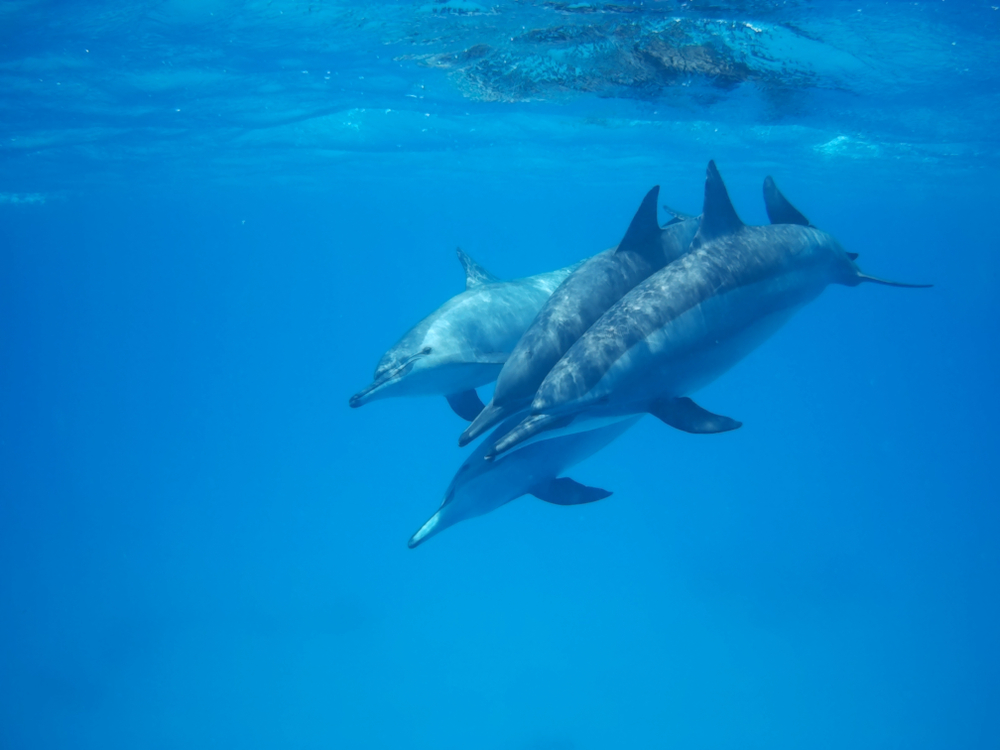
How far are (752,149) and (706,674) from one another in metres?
19.6

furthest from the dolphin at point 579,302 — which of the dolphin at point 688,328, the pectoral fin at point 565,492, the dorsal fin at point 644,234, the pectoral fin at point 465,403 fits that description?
the pectoral fin at point 565,492

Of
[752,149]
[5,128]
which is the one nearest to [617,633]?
[752,149]

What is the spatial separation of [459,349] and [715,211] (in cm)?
269

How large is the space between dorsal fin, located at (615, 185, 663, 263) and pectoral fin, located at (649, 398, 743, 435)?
139 centimetres

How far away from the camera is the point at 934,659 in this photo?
82.5 ft

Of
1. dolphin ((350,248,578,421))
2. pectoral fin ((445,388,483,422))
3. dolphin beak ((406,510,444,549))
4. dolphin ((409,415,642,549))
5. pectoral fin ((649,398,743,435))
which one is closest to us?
pectoral fin ((649,398,743,435))

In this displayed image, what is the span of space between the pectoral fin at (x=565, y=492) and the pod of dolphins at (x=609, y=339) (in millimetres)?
17

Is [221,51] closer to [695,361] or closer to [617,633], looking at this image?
[695,361]

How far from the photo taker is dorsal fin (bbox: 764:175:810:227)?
6.53m

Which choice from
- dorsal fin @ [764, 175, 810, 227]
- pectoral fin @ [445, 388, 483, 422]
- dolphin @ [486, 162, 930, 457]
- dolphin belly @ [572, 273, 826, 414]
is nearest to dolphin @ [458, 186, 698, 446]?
dolphin @ [486, 162, 930, 457]

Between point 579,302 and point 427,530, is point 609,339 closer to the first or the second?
point 579,302

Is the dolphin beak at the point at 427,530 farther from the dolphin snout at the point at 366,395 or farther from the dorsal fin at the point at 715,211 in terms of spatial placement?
the dorsal fin at the point at 715,211

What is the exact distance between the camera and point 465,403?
676 centimetres

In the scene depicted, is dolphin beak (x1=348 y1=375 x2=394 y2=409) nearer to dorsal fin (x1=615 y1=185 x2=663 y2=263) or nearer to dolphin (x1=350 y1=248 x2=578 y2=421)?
dolphin (x1=350 y1=248 x2=578 y2=421)
